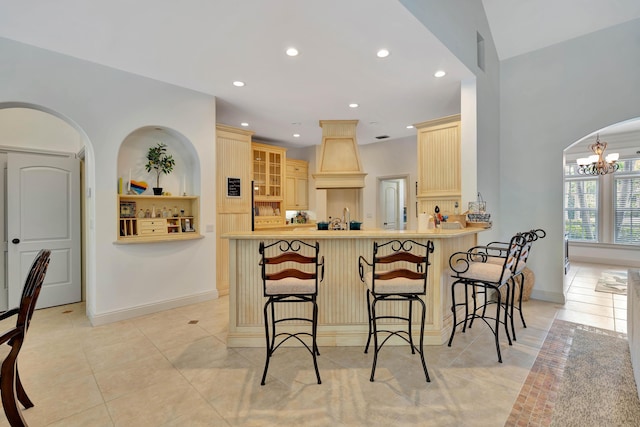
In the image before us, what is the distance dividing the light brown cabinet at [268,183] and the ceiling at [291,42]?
1.34m

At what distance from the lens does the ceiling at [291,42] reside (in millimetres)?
2537

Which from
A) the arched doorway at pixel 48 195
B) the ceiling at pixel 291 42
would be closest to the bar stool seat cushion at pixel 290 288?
the ceiling at pixel 291 42

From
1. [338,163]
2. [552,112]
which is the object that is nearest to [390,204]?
[338,163]

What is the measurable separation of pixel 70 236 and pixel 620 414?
6061mm

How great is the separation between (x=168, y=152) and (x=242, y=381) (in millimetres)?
3272

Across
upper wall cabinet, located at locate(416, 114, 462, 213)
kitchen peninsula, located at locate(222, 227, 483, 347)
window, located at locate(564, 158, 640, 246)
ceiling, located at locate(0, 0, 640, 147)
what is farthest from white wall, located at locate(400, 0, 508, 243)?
window, located at locate(564, 158, 640, 246)

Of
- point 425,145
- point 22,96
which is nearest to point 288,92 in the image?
point 425,145

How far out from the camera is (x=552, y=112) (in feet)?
14.0

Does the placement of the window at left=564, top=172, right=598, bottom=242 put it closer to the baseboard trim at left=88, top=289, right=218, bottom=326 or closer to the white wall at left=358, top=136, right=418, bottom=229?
the white wall at left=358, top=136, right=418, bottom=229

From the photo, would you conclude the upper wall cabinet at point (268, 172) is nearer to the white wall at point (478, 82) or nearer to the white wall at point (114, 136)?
the white wall at point (114, 136)

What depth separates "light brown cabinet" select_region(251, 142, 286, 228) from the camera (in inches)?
244

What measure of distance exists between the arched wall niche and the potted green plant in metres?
0.06

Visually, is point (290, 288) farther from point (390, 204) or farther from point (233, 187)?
point (390, 204)

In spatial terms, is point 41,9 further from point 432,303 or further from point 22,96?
point 432,303
